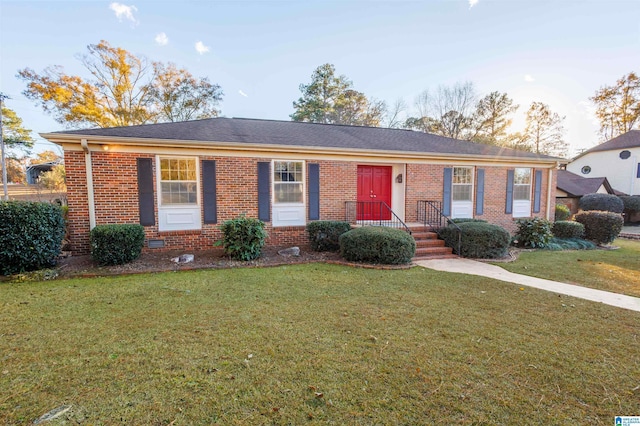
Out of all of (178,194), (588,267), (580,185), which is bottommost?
(588,267)

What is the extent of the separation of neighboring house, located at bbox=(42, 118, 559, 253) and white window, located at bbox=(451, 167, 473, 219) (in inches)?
1.4

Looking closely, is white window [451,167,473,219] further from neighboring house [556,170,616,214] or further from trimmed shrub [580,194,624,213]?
trimmed shrub [580,194,624,213]

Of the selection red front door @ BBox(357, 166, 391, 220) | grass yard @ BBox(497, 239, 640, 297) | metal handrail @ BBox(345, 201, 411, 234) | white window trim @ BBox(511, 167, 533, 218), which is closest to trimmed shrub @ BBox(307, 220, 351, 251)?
metal handrail @ BBox(345, 201, 411, 234)

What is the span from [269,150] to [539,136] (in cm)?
3197

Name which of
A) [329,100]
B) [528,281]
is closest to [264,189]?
[528,281]

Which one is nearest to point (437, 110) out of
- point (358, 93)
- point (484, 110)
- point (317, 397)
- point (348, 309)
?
point (484, 110)

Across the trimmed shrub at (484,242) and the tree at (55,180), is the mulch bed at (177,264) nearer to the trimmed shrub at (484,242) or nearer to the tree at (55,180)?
the trimmed shrub at (484,242)

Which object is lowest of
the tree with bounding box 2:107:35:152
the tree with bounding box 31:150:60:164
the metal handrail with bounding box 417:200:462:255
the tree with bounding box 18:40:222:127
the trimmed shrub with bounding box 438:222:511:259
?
the trimmed shrub with bounding box 438:222:511:259

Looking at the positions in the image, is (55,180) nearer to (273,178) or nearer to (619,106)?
(273,178)

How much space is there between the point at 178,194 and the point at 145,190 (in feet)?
2.47

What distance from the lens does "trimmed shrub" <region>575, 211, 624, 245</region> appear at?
9.20 metres

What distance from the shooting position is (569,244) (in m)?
9.05

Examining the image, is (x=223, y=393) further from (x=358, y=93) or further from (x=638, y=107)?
(x=638, y=107)

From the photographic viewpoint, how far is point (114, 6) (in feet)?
47.0
